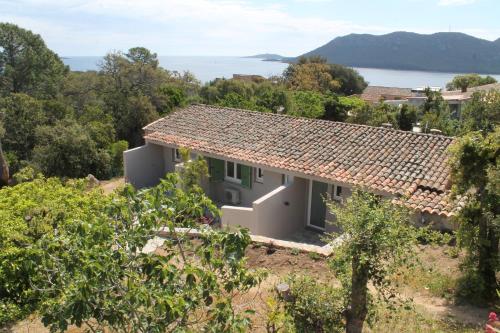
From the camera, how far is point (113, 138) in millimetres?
31000

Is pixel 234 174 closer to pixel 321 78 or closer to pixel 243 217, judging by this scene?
pixel 243 217

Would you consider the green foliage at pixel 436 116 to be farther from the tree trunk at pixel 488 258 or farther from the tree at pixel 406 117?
the tree trunk at pixel 488 258

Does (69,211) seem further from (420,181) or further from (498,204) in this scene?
(420,181)

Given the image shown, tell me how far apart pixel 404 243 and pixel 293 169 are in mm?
9600

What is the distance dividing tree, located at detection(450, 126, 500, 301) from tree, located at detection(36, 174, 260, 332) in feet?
20.6

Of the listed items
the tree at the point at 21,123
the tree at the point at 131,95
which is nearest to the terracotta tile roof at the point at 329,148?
the tree at the point at 131,95

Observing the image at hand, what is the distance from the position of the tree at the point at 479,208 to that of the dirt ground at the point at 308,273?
76 cm

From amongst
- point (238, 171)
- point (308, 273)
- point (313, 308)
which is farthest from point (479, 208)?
point (238, 171)

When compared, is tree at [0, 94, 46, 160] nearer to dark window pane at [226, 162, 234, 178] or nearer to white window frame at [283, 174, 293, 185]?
dark window pane at [226, 162, 234, 178]

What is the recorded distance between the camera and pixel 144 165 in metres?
22.7

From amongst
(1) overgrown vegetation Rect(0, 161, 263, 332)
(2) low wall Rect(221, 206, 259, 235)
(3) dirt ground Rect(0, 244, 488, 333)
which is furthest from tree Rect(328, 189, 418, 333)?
(2) low wall Rect(221, 206, 259, 235)

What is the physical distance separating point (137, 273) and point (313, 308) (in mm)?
3407

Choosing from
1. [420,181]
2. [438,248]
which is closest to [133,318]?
[438,248]

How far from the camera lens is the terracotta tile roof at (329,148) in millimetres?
14188
